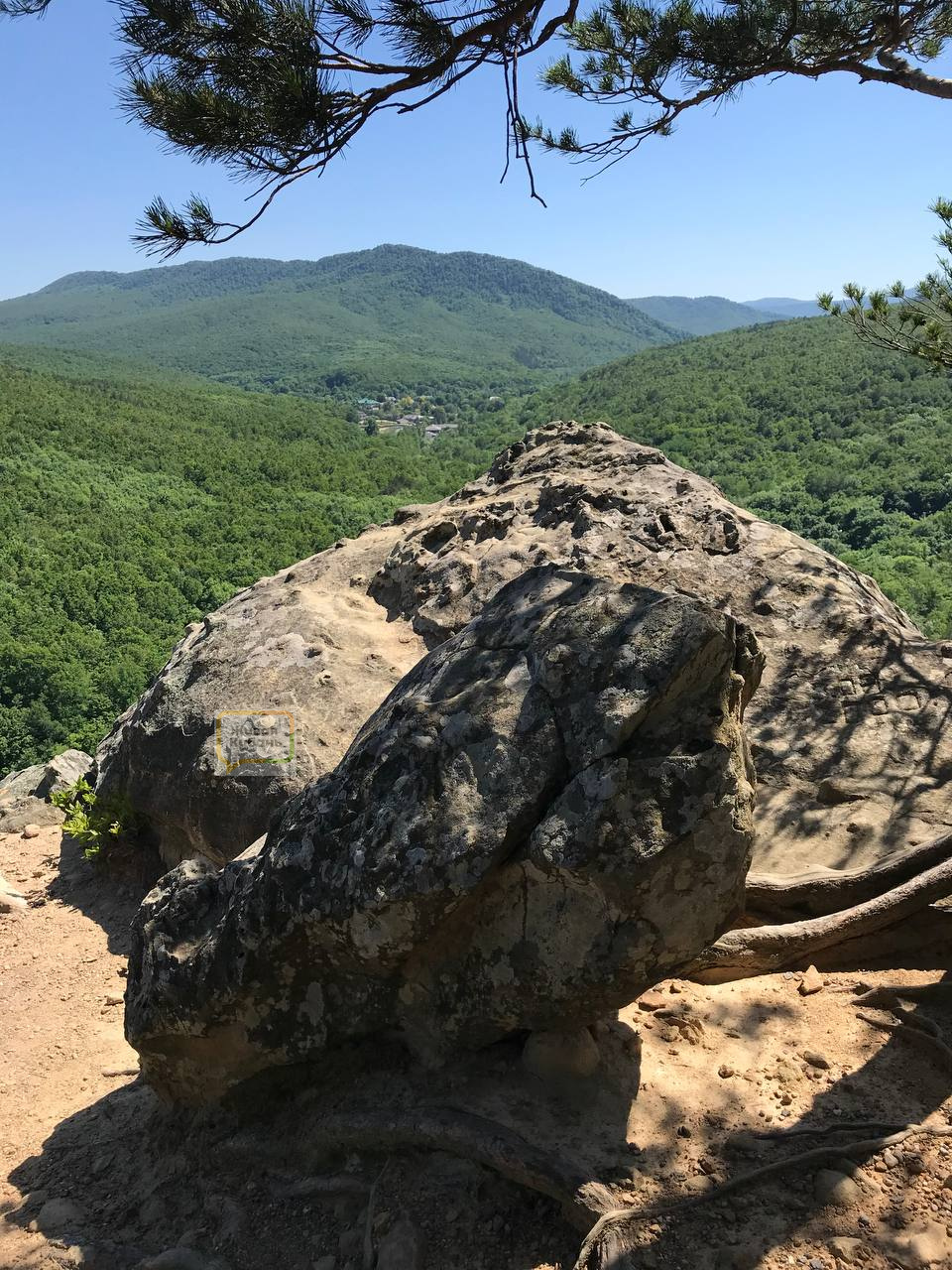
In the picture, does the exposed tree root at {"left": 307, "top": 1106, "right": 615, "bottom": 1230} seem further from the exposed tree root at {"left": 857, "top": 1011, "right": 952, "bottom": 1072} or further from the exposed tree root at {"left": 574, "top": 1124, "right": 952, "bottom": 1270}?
the exposed tree root at {"left": 857, "top": 1011, "right": 952, "bottom": 1072}

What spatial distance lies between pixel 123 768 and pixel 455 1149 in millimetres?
4676

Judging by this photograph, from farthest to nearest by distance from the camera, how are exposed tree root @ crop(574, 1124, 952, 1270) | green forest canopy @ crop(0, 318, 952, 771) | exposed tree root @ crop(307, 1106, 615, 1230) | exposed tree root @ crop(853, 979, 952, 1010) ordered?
green forest canopy @ crop(0, 318, 952, 771)
exposed tree root @ crop(853, 979, 952, 1010)
exposed tree root @ crop(307, 1106, 615, 1230)
exposed tree root @ crop(574, 1124, 952, 1270)

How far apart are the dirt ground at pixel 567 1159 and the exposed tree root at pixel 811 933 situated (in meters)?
0.10

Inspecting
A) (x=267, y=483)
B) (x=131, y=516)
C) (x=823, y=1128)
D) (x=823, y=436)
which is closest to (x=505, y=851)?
(x=823, y=1128)

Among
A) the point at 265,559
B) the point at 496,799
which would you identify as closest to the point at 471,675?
the point at 496,799

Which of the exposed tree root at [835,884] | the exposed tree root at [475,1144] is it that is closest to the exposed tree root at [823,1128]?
the exposed tree root at [475,1144]

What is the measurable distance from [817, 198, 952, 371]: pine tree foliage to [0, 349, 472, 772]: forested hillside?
20.8m

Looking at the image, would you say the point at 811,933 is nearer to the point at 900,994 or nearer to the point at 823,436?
the point at 900,994

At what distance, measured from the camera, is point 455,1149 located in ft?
10.5

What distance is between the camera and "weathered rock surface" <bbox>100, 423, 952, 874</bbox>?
193 inches

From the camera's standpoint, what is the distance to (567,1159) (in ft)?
10.1

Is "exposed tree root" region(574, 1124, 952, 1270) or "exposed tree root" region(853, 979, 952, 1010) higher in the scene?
"exposed tree root" region(853, 979, 952, 1010)

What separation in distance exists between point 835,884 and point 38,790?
7916 millimetres

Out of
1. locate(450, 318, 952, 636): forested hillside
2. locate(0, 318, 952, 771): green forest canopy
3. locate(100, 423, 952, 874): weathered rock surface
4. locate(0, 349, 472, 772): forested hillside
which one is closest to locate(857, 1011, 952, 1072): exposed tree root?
locate(100, 423, 952, 874): weathered rock surface
